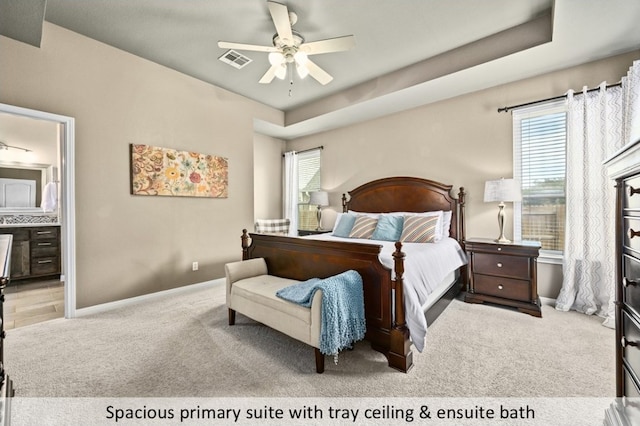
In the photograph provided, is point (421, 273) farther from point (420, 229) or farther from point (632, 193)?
point (632, 193)

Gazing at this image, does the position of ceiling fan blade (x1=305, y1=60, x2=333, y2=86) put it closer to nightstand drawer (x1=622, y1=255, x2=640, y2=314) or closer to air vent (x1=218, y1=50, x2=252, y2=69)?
air vent (x1=218, y1=50, x2=252, y2=69)

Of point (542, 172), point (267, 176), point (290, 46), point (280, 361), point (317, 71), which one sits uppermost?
point (290, 46)

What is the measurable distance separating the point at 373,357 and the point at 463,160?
2.89 m

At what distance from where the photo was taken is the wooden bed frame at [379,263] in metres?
1.92

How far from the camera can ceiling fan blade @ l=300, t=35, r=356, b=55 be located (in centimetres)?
234

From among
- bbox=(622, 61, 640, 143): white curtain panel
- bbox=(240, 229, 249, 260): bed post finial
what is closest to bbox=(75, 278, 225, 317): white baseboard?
bbox=(240, 229, 249, 260): bed post finial

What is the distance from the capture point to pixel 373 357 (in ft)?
6.79

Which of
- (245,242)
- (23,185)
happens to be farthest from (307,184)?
(23,185)

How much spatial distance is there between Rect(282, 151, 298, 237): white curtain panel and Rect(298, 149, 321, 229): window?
9 cm

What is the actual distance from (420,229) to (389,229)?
40cm

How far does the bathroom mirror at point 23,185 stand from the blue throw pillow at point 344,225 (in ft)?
16.9

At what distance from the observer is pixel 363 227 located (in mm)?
3775

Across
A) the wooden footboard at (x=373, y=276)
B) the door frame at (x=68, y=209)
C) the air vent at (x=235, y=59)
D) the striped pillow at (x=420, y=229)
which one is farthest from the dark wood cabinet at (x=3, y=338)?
the striped pillow at (x=420, y=229)

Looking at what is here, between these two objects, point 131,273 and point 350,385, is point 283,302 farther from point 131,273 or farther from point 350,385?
point 131,273
